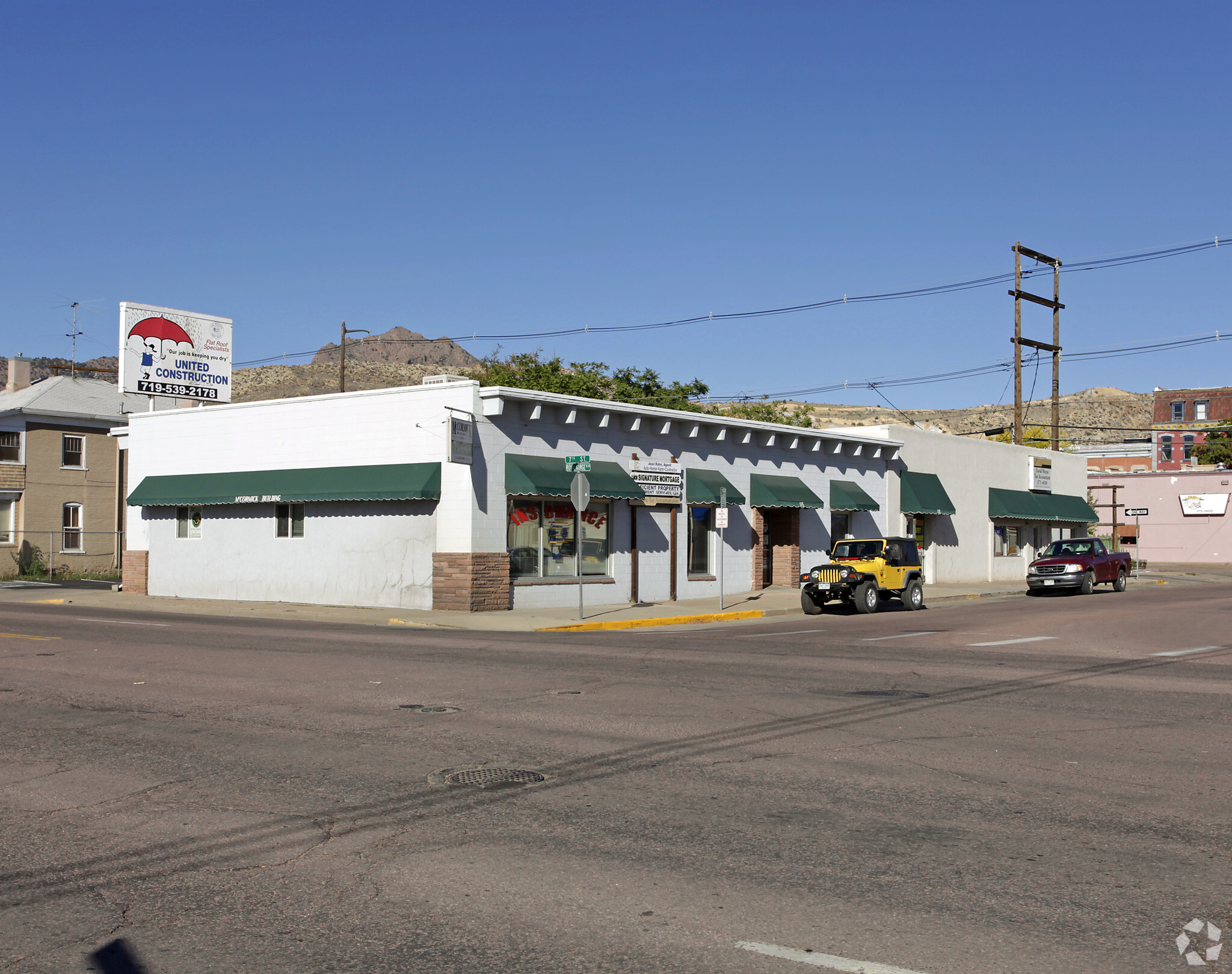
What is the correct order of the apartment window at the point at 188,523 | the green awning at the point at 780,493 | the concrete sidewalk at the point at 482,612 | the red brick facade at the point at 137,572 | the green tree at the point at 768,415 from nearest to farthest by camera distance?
the concrete sidewalk at the point at 482,612
the apartment window at the point at 188,523
the red brick facade at the point at 137,572
the green awning at the point at 780,493
the green tree at the point at 768,415

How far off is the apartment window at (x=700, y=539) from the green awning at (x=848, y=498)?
5.94 m

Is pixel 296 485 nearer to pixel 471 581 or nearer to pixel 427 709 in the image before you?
pixel 471 581

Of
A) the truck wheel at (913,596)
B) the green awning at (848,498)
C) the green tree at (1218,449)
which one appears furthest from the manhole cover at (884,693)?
the green tree at (1218,449)

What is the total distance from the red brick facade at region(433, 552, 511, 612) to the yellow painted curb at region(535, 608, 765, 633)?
356cm

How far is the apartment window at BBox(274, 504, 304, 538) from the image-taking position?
96.1 feet

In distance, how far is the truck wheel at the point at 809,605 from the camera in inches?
1065

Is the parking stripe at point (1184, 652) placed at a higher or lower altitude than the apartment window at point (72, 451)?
lower

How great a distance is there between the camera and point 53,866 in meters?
5.98

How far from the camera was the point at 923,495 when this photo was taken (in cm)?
4056

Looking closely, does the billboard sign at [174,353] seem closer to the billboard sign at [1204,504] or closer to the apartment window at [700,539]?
the apartment window at [700,539]

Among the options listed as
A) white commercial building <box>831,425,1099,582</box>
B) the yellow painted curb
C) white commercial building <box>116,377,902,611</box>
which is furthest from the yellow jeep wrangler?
white commercial building <box>831,425,1099,582</box>

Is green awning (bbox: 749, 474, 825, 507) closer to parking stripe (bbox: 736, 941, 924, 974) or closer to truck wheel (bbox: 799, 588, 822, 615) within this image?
truck wheel (bbox: 799, 588, 822, 615)

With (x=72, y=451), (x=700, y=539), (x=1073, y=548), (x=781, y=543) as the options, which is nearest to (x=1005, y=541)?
(x=1073, y=548)

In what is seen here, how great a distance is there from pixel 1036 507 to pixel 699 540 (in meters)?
22.2
